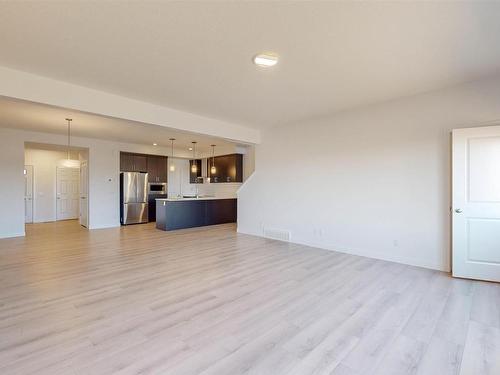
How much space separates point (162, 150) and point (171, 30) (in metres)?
7.38

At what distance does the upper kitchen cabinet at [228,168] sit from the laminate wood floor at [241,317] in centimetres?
487

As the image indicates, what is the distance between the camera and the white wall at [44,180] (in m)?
9.30

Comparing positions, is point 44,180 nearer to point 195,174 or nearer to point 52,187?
point 52,187

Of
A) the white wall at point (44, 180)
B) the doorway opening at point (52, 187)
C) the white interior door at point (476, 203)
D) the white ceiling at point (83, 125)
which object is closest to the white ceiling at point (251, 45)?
the white interior door at point (476, 203)

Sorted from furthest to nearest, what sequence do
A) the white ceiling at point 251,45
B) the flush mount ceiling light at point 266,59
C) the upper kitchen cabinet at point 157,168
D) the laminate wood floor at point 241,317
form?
1. the upper kitchen cabinet at point 157,168
2. the flush mount ceiling light at point 266,59
3. the white ceiling at point 251,45
4. the laminate wood floor at point 241,317

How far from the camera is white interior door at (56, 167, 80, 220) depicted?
993cm

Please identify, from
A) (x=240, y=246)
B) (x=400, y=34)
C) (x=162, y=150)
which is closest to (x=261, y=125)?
(x=240, y=246)

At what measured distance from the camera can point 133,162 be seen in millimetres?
8820

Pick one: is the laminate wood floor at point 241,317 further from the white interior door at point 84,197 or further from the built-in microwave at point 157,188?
the built-in microwave at point 157,188

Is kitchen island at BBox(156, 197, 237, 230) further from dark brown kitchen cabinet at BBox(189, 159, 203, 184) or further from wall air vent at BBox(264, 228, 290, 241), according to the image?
wall air vent at BBox(264, 228, 290, 241)

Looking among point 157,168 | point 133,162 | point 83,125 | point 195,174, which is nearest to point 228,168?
point 195,174

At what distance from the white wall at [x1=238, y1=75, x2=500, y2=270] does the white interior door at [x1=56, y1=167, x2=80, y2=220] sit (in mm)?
8543

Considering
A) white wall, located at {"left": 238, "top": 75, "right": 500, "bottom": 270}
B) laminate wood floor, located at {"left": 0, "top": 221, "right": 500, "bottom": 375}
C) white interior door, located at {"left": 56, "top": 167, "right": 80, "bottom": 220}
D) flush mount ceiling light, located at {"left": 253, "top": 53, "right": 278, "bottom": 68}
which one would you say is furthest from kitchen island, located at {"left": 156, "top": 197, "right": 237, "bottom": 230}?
flush mount ceiling light, located at {"left": 253, "top": 53, "right": 278, "bottom": 68}

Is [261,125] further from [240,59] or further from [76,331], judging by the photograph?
[76,331]
